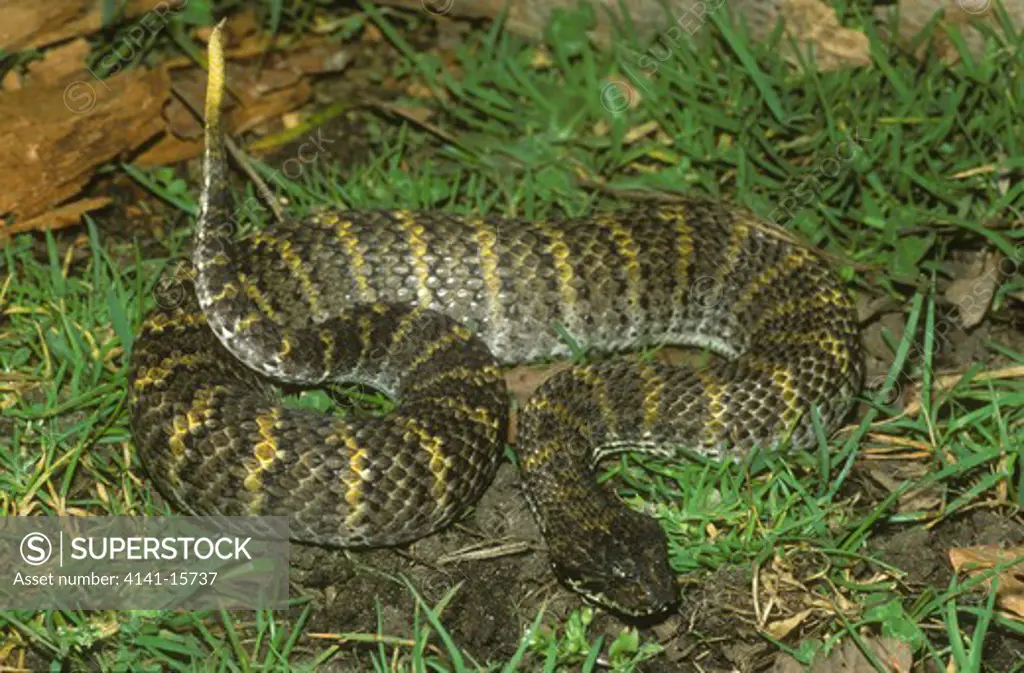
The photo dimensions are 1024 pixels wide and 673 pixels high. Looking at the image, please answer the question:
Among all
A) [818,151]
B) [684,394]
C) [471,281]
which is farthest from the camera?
[818,151]

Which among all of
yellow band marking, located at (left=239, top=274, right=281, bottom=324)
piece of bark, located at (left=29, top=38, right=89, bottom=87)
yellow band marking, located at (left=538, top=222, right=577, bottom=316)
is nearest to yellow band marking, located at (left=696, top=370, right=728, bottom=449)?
yellow band marking, located at (left=538, top=222, right=577, bottom=316)

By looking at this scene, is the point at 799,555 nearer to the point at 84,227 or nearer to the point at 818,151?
the point at 818,151

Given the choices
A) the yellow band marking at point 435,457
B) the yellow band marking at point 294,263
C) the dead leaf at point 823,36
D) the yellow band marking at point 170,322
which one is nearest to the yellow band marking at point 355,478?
the yellow band marking at point 435,457

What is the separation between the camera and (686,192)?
389 inches

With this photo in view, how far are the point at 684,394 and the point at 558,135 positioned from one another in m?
2.85

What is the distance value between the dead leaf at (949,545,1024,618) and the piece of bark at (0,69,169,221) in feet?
21.5

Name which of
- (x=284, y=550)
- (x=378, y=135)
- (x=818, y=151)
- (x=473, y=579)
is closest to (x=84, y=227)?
(x=378, y=135)

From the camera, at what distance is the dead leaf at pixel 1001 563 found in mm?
7414

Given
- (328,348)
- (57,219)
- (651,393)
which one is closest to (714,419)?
(651,393)

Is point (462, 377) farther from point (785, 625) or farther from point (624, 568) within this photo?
point (785, 625)

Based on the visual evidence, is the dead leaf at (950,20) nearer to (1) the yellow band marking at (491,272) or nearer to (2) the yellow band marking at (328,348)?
(1) the yellow band marking at (491,272)

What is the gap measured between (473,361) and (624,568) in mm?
1825

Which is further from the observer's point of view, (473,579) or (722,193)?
(722,193)

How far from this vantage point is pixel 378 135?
1060 cm
